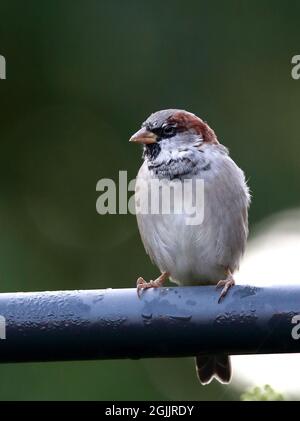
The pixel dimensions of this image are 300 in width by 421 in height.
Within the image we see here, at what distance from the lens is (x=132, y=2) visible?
204 inches

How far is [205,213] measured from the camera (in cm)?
368

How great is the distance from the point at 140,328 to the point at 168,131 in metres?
1.64

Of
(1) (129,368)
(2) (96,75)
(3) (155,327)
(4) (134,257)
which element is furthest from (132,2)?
(3) (155,327)

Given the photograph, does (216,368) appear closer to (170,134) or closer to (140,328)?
(170,134)

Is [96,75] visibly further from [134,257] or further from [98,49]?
[134,257]

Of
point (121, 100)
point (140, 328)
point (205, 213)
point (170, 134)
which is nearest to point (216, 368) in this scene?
point (205, 213)

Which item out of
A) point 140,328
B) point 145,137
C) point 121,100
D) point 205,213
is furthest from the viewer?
point 121,100

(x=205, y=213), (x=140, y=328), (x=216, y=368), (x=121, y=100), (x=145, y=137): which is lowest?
(x=140, y=328)

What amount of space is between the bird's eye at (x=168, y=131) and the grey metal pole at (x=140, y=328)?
1.56 m

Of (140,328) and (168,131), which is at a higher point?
(168,131)

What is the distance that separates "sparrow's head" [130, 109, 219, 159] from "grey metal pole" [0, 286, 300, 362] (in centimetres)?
151

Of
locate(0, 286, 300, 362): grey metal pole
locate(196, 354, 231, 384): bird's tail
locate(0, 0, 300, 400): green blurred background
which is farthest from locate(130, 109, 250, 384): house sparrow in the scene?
locate(0, 286, 300, 362): grey metal pole

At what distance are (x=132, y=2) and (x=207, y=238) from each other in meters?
1.79

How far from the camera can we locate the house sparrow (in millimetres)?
3688
